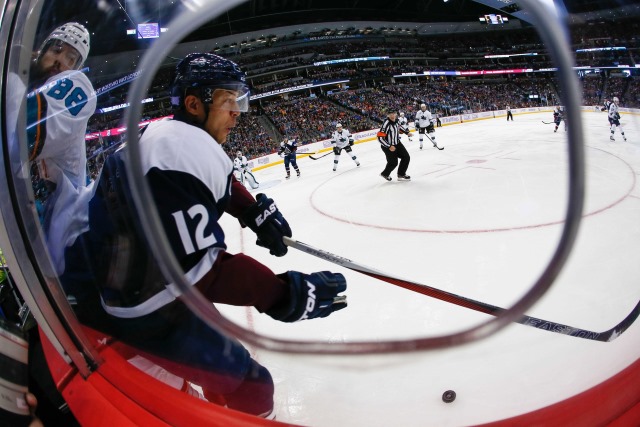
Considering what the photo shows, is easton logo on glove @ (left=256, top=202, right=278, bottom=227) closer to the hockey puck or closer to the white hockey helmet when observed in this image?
the white hockey helmet

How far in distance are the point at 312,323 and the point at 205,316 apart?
2.57 ft

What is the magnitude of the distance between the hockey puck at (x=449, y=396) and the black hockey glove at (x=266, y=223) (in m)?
0.57

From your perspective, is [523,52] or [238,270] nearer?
[238,270]

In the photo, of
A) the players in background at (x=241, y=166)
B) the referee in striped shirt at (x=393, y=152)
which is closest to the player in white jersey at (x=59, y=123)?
the players in background at (x=241, y=166)

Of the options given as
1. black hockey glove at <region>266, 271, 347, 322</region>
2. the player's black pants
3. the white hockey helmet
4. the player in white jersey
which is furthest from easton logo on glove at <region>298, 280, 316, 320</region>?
the player's black pants

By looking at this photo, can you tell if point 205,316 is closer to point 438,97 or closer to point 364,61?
point 364,61

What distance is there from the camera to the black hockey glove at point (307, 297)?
26.0 inches

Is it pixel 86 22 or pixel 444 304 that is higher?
pixel 86 22

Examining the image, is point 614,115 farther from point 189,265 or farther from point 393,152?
point 393,152

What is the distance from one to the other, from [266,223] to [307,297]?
420 mm

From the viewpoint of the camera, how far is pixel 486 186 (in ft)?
10.4

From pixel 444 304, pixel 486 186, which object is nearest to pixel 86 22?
pixel 444 304

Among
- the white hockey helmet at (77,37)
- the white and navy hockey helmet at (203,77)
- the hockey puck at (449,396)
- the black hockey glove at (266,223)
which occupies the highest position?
the white hockey helmet at (77,37)

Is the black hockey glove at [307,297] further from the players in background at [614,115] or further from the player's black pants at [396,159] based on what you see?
the player's black pants at [396,159]
